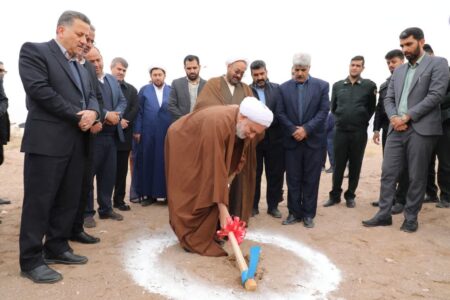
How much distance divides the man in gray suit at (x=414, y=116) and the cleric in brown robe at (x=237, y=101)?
5.25 ft

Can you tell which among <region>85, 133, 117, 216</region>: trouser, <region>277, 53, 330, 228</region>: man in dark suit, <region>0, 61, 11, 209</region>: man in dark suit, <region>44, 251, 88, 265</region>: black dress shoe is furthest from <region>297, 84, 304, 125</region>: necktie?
<region>0, 61, 11, 209</region>: man in dark suit

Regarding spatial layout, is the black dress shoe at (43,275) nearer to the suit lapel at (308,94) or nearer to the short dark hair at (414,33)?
the suit lapel at (308,94)

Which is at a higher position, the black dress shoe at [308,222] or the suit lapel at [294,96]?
the suit lapel at [294,96]

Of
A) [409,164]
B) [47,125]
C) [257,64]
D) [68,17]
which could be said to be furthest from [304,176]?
[68,17]

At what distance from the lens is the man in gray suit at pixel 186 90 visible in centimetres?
527

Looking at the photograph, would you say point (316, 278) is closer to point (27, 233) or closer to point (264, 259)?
Result: point (264, 259)

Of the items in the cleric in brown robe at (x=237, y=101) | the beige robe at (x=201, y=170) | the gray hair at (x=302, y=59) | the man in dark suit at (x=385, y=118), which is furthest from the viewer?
the man in dark suit at (x=385, y=118)

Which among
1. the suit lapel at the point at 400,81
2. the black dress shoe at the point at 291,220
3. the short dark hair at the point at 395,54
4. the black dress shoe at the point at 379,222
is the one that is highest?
the short dark hair at the point at 395,54

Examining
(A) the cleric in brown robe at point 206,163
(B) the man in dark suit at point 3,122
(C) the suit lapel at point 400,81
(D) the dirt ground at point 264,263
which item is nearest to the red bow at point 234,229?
(A) the cleric in brown robe at point 206,163

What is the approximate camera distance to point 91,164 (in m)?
3.90

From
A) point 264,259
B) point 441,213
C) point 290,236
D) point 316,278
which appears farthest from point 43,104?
point 441,213

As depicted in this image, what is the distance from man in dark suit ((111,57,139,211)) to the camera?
202 inches

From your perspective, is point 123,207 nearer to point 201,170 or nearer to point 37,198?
point 201,170

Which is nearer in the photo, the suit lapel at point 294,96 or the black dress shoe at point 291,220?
the suit lapel at point 294,96
